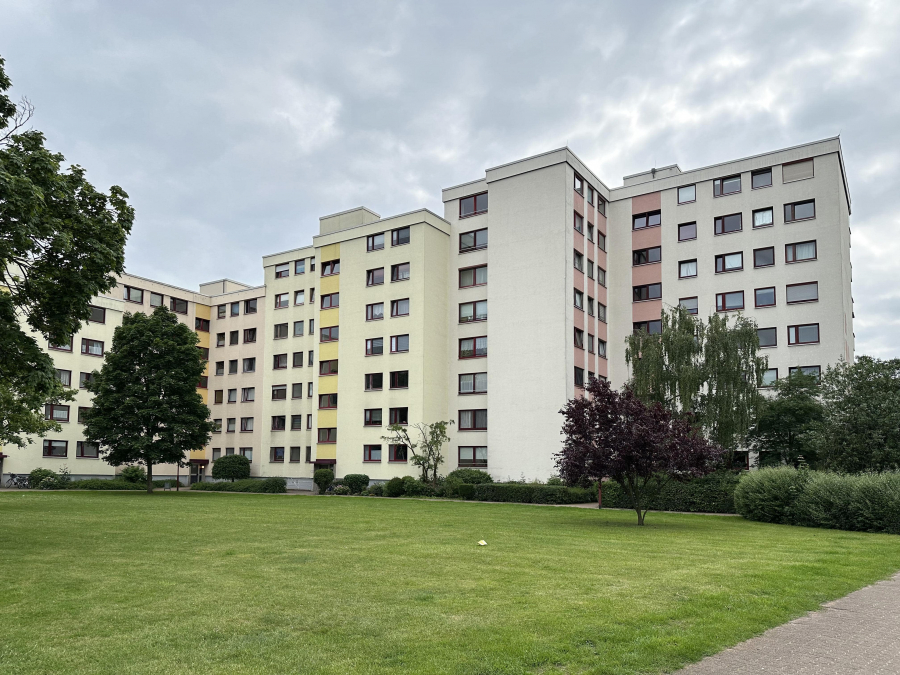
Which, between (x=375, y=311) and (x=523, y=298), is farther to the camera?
(x=375, y=311)

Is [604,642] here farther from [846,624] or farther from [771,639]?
[846,624]

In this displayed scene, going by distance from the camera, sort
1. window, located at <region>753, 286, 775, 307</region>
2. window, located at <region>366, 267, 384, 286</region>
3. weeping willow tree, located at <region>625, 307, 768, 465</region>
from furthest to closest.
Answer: window, located at <region>366, 267, 384, 286</region> → window, located at <region>753, 286, 775, 307</region> → weeping willow tree, located at <region>625, 307, 768, 465</region>

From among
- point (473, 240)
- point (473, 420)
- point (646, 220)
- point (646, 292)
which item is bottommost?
point (473, 420)

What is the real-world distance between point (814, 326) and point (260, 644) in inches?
1868

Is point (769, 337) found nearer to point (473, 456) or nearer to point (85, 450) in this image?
point (473, 456)

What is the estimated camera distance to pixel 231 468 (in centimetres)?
6288

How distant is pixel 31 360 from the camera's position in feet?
53.6

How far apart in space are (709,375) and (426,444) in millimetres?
20671

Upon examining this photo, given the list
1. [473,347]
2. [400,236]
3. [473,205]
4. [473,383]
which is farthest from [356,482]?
[473,205]

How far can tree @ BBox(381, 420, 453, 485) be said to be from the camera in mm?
50269

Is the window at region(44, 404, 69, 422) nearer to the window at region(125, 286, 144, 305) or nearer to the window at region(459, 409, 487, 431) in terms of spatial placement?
the window at region(125, 286, 144, 305)

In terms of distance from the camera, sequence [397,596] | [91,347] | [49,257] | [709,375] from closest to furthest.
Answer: [397,596], [49,257], [709,375], [91,347]

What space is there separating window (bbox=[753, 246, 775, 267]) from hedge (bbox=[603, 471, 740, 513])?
2056 centimetres

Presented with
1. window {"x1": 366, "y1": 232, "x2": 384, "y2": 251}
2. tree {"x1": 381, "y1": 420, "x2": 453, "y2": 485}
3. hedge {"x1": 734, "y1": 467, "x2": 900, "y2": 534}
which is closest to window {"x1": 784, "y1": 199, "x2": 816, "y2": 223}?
hedge {"x1": 734, "y1": 467, "x2": 900, "y2": 534}
